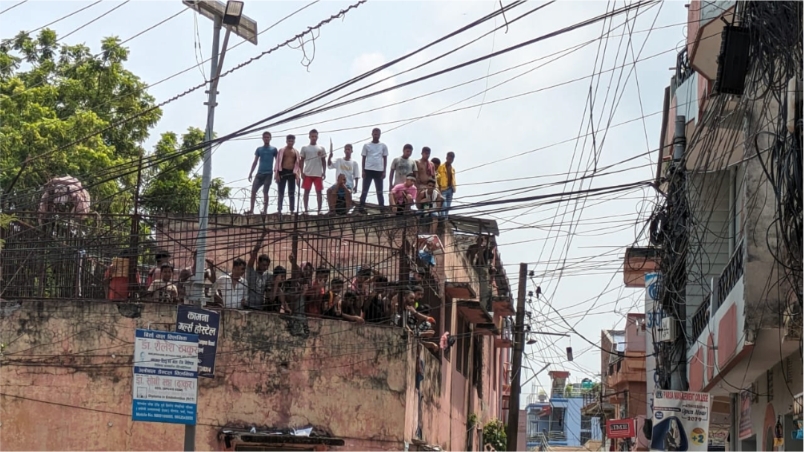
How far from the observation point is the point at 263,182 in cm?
2184

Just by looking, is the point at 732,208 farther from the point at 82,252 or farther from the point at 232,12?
the point at 82,252

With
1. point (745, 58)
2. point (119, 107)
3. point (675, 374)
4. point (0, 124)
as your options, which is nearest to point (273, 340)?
point (675, 374)

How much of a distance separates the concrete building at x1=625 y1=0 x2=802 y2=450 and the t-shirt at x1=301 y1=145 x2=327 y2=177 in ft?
22.3

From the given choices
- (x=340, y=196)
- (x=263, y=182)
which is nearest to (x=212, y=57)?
(x=263, y=182)

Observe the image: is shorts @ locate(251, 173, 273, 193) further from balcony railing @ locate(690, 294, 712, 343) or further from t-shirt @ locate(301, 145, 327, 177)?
balcony railing @ locate(690, 294, 712, 343)

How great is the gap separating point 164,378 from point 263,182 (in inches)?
369

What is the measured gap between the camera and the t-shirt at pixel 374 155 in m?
22.1

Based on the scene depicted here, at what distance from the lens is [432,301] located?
23875mm

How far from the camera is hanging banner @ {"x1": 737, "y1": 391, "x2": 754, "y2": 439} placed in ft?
54.5

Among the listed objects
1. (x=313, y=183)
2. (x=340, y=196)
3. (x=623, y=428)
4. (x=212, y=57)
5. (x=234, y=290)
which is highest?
(x=212, y=57)

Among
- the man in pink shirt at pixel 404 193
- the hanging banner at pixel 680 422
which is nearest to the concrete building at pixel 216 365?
the man in pink shirt at pixel 404 193

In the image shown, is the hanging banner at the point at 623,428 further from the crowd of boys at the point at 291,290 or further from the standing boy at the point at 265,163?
the standing boy at the point at 265,163

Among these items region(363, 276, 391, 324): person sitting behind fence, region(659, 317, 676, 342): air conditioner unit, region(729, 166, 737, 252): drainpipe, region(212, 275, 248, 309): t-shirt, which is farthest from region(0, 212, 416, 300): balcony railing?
region(729, 166, 737, 252): drainpipe

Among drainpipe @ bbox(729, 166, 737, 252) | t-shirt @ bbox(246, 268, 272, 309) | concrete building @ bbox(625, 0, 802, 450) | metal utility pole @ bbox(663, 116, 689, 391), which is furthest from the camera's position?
t-shirt @ bbox(246, 268, 272, 309)
